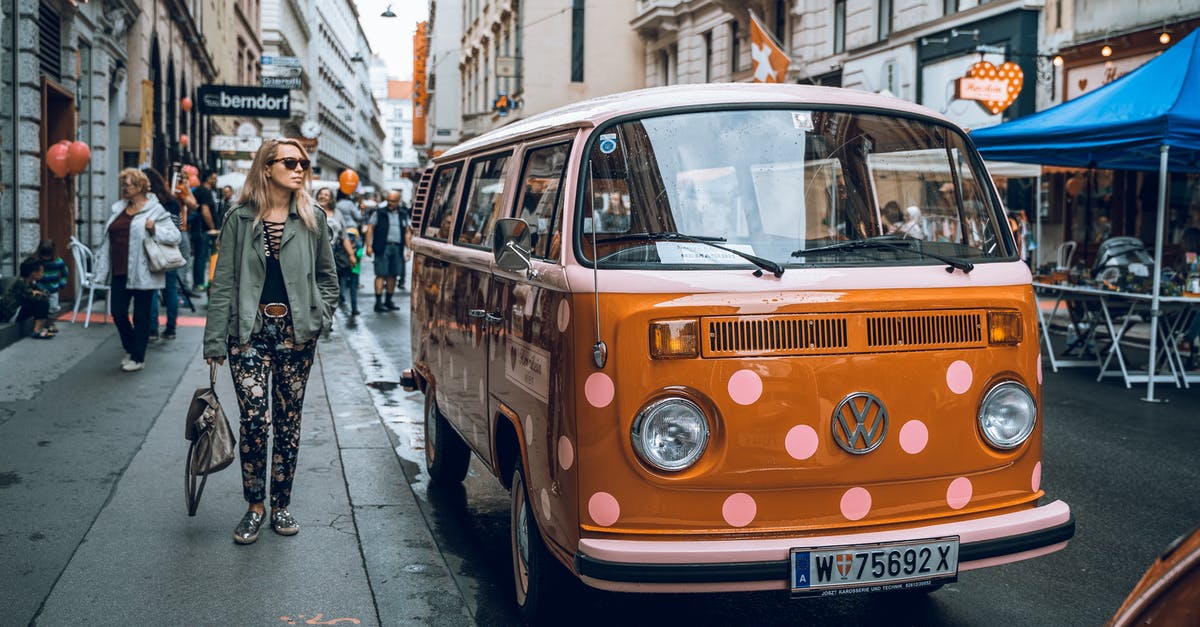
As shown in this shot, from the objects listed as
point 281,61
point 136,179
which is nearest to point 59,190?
point 136,179

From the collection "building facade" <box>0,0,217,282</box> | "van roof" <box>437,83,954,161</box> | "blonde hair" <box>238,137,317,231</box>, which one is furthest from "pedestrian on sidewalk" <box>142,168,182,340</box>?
"van roof" <box>437,83,954,161</box>

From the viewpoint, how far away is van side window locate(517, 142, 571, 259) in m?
4.23

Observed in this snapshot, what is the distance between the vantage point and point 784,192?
4.25m

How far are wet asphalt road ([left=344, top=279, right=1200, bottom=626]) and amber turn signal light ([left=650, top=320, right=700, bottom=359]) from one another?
3.73ft

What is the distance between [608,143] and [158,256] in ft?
23.9

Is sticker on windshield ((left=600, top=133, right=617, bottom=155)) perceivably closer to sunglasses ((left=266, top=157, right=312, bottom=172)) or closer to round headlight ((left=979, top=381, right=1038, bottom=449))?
round headlight ((left=979, top=381, right=1038, bottom=449))

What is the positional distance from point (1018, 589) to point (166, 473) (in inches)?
181

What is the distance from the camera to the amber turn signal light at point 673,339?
12.1 ft

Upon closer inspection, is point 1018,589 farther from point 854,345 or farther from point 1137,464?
point 1137,464

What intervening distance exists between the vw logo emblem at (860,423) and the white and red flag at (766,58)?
16273 millimetres

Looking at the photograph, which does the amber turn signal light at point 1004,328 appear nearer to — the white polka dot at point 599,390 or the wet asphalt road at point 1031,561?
the wet asphalt road at point 1031,561

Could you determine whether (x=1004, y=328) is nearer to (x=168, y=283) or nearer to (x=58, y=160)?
(x=168, y=283)

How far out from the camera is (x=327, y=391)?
9.90 m

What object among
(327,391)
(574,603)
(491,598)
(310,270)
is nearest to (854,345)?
(574,603)
